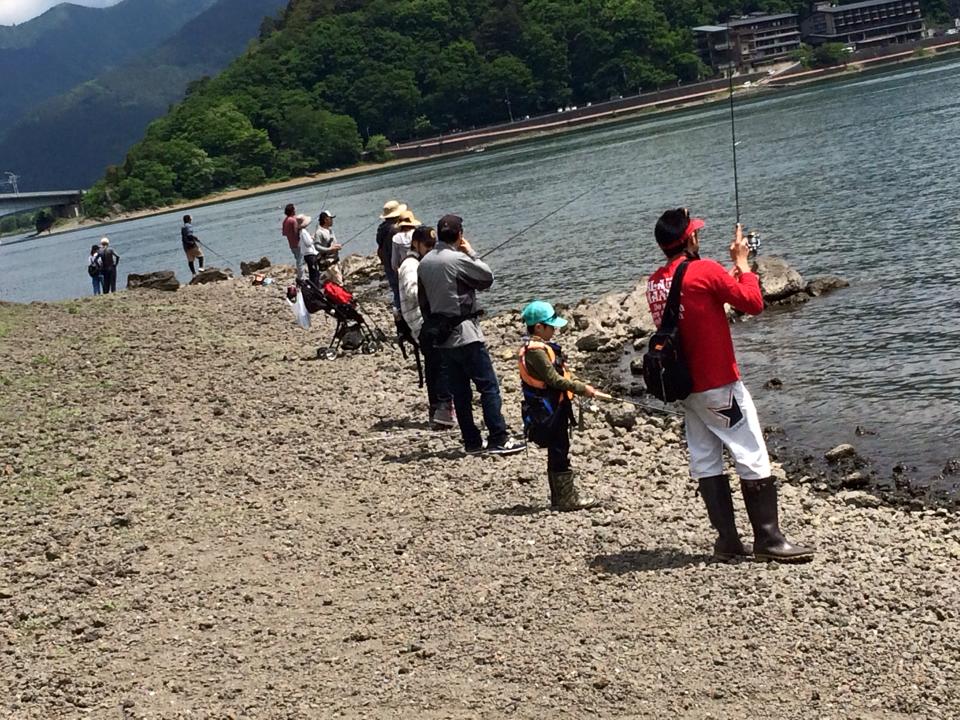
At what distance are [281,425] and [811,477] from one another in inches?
207

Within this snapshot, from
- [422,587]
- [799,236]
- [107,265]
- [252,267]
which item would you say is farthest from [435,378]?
[252,267]

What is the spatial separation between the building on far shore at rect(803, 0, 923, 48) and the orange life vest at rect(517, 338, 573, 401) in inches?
5806

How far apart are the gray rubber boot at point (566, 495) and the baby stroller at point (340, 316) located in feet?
26.1

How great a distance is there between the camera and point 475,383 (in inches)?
389

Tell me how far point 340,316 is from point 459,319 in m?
6.72

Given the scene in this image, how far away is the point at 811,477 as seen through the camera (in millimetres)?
9711

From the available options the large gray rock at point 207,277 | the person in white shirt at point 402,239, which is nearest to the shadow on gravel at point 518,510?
the person in white shirt at point 402,239

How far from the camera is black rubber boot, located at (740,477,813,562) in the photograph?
677cm

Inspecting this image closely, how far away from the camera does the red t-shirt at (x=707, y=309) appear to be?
21.0 ft

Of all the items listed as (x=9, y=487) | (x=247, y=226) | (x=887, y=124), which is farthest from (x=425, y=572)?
(x=247, y=226)

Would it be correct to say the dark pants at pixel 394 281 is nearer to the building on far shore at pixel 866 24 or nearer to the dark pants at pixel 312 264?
the dark pants at pixel 312 264

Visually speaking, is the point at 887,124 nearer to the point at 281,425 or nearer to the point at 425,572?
the point at 281,425

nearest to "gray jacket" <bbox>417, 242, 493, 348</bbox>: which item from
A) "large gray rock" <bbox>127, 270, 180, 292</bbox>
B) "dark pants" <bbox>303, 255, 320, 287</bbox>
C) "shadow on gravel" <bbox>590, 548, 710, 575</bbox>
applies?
"shadow on gravel" <bbox>590, 548, 710, 575</bbox>

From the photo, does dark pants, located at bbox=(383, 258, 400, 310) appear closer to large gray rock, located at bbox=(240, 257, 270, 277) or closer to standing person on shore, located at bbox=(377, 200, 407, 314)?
standing person on shore, located at bbox=(377, 200, 407, 314)
